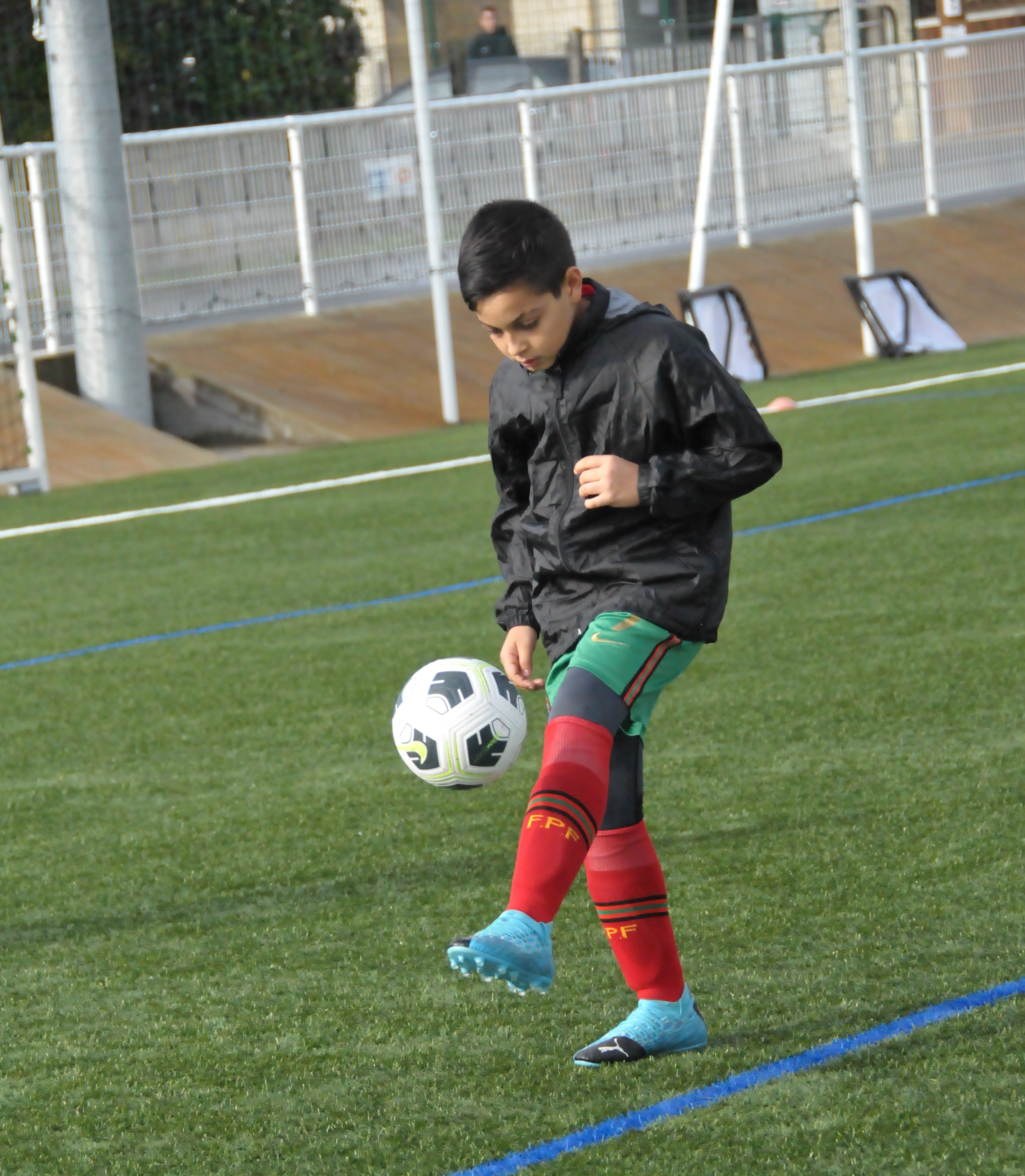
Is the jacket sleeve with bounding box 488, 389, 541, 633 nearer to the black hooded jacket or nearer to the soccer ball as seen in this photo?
the black hooded jacket

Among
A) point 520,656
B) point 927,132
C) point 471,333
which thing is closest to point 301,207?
point 471,333

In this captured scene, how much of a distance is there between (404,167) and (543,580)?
40.5 ft

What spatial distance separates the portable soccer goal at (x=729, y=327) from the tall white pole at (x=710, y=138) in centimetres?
21

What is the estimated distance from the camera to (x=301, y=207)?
48.1 feet

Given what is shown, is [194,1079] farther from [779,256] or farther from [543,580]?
[779,256]

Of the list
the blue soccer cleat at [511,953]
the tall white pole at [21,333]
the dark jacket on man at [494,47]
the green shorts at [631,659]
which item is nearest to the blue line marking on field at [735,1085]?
the blue soccer cleat at [511,953]

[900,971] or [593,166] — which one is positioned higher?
[593,166]

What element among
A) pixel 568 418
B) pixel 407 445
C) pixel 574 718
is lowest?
pixel 407 445

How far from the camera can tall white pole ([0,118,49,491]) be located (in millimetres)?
11953

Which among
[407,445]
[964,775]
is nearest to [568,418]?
[964,775]

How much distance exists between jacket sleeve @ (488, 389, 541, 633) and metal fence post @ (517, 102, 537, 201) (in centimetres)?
1261

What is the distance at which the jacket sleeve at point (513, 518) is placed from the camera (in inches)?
127

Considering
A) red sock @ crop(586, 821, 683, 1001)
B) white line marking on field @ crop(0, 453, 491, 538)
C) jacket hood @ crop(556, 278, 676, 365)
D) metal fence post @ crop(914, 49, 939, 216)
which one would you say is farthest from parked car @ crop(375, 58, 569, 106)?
red sock @ crop(586, 821, 683, 1001)

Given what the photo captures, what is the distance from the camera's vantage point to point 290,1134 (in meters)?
2.92
